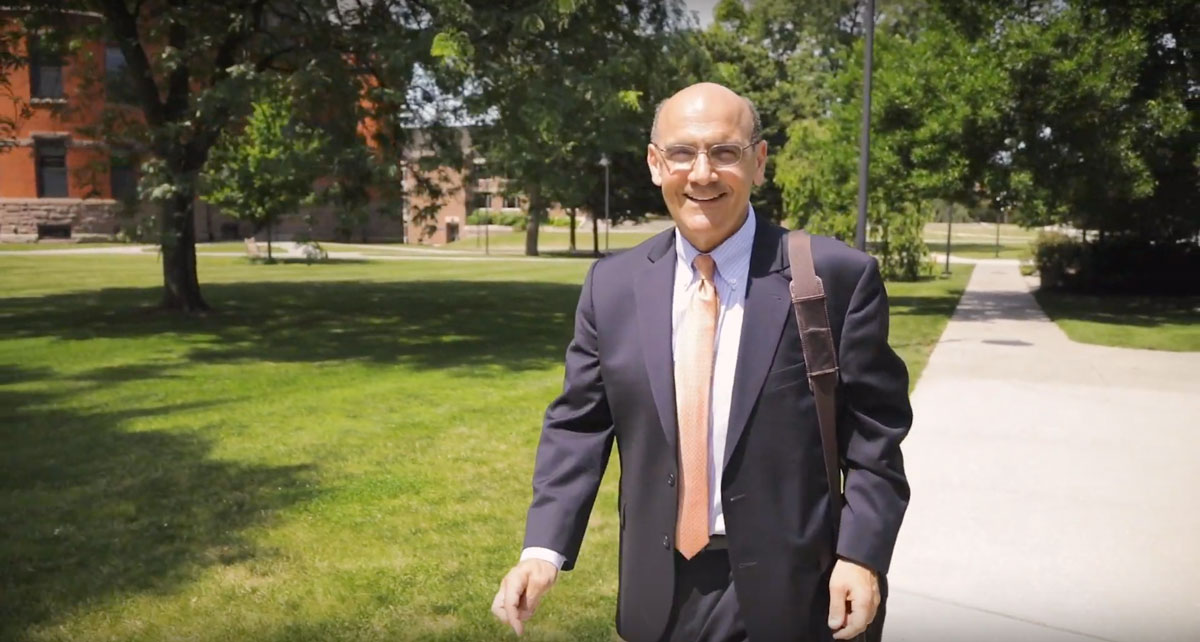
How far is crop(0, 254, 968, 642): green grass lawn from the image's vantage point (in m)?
4.30

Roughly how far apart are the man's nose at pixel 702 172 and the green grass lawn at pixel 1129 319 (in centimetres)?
1399

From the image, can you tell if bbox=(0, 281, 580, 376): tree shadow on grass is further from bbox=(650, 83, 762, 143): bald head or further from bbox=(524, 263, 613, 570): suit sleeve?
bbox=(650, 83, 762, 143): bald head

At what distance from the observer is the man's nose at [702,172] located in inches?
78.3

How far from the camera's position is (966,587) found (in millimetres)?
4656

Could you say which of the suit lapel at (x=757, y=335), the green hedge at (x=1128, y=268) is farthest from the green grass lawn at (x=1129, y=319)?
the suit lapel at (x=757, y=335)

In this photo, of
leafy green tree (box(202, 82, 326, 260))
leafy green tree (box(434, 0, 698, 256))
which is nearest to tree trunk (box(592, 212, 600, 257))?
leafy green tree (box(202, 82, 326, 260))

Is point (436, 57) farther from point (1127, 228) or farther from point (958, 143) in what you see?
point (1127, 228)

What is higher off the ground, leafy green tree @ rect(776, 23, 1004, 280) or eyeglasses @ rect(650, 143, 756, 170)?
leafy green tree @ rect(776, 23, 1004, 280)

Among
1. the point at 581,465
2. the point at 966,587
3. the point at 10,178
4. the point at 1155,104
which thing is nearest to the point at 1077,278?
the point at 1155,104

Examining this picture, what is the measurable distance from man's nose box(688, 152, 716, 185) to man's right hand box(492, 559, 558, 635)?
893 millimetres

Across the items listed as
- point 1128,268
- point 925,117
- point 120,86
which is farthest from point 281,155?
point 1128,268

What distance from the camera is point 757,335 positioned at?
6.52ft

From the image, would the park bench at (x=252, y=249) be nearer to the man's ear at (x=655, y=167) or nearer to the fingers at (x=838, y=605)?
the man's ear at (x=655, y=167)

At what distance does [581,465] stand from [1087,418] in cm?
773
